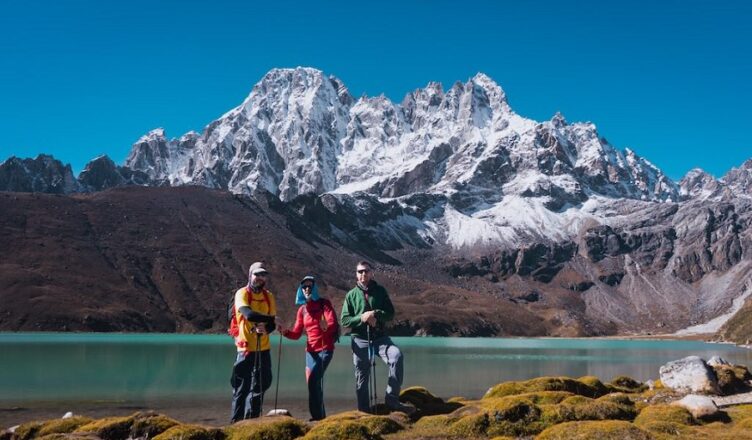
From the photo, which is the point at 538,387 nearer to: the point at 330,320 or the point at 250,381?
the point at 330,320

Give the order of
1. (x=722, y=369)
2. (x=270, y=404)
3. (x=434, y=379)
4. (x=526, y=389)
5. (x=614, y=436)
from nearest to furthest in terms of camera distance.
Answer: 1. (x=614, y=436)
2. (x=526, y=389)
3. (x=722, y=369)
4. (x=270, y=404)
5. (x=434, y=379)

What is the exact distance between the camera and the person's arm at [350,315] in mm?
16891

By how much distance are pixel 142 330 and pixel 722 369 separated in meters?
189

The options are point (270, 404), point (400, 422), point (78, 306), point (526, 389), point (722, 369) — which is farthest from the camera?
point (78, 306)

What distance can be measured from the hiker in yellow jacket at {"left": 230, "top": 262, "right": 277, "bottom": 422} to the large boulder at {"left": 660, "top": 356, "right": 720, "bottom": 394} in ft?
60.4

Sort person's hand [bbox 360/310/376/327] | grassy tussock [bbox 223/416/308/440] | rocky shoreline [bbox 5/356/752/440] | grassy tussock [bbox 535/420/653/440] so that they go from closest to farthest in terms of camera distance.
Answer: grassy tussock [bbox 535/420/653/440] → rocky shoreline [bbox 5/356/752/440] → grassy tussock [bbox 223/416/308/440] → person's hand [bbox 360/310/376/327]

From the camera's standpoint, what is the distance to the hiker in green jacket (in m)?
17.0

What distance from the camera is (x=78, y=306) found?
194 meters

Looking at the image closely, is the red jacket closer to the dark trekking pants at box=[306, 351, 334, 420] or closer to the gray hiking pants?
the dark trekking pants at box=[306, 351, 334, 420]

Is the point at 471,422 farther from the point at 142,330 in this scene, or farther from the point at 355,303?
the point at 142,330

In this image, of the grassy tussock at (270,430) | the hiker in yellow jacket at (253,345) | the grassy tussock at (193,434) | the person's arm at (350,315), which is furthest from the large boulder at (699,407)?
the grassy tussock at (193,434)

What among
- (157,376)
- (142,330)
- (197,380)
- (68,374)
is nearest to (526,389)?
(197,380)

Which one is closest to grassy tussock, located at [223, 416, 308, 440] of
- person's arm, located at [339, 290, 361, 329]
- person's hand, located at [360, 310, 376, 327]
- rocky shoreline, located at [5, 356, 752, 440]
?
rocky shoreline, located at [5, 356, 752, 440]

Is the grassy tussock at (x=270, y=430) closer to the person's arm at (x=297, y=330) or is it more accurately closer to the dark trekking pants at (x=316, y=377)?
the dark trekking pants at (x=316, y=377)
